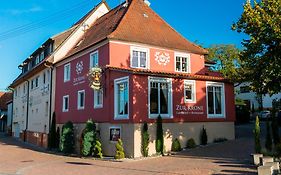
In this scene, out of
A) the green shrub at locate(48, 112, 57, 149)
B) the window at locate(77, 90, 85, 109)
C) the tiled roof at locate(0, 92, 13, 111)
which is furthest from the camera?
the tiled roof at locate(0, 92, 13, 111)

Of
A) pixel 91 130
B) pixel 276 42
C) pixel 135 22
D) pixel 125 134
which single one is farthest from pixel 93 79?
pixel 276 42

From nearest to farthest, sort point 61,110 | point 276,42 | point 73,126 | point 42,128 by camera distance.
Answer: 1. point 276,42
2. point 73,126
3. point 61,110
4. point 42,128

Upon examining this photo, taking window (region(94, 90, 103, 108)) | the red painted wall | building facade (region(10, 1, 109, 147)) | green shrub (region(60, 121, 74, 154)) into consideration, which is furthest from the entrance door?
window (region(94, 90, 103, 108))

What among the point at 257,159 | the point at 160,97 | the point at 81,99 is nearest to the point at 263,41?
the point at 257,159

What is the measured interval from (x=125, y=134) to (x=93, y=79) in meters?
4.71

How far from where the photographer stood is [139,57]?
943 inches

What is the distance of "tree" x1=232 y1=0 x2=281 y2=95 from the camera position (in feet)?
48.1

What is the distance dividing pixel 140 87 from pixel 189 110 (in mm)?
4070

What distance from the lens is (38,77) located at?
119 feet

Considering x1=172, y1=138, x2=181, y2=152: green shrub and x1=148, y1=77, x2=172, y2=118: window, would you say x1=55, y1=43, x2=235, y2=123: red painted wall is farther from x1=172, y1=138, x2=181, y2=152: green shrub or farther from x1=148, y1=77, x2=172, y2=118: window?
x1=172, y1=138, x2=181, y2=152: green shrub

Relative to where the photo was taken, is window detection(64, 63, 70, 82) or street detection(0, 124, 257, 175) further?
window detection(64, 63, 70, 82)

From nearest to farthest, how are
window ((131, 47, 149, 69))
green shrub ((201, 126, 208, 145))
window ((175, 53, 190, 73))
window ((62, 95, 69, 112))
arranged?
green shrub ((201, 126, 208, 145))
window ((131, 47, 149, 69))
window ((175, 53, 190, 73))
window ((62, 95, 69, 112))

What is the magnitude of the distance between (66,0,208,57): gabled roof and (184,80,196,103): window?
4234mm

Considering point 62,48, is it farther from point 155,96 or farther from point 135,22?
point 155,96
